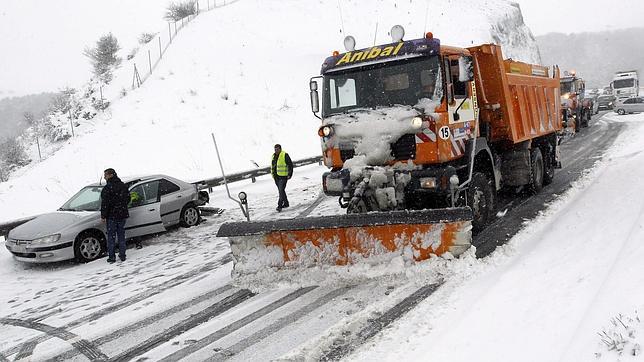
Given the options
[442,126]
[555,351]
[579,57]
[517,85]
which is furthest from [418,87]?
[579,57]

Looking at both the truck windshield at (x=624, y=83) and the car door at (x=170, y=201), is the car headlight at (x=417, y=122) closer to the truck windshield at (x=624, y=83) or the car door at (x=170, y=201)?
the car door at (x=170, y=201)

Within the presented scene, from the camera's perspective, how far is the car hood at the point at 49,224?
849 centimetres

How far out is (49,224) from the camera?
871cm

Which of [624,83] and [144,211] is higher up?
[624,83]

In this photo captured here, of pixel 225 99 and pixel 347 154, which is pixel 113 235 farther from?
pixel 225 99

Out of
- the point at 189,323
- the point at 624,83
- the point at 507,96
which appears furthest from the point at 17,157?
the point at 624,83

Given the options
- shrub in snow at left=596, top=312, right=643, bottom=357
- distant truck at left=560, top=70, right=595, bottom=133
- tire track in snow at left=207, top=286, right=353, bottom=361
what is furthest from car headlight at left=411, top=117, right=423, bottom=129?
distant truck at left=560, top=70, right=595, bottom=133

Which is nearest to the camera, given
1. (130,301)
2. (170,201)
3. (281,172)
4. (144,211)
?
(130,301)

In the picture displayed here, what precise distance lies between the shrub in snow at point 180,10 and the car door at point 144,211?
36128 mm

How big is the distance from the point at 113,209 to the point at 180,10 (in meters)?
39.5

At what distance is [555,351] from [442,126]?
3.60m

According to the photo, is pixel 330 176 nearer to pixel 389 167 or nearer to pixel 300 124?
pixel 389 167

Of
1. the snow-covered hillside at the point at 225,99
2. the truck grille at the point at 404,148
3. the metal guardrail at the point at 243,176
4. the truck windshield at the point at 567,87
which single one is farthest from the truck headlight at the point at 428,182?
the truck windshield at the point at 567,87

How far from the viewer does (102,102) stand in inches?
1044
